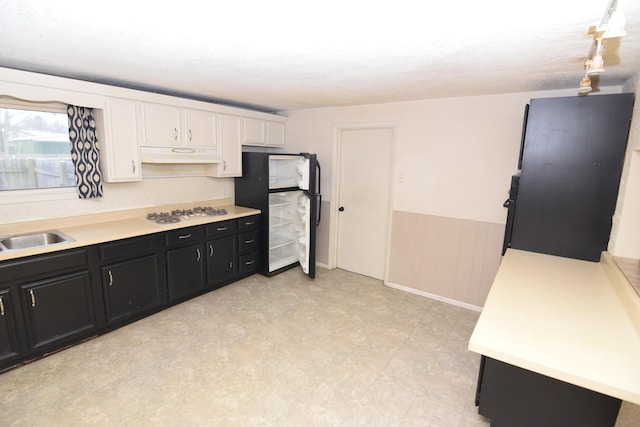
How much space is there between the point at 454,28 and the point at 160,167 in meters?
3.21

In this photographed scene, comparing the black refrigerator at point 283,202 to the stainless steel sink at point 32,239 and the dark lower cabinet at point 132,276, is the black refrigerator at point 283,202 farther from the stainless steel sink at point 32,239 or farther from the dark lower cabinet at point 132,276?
the stainless steel sink at point 32,239

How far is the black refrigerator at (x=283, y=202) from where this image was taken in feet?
13.0

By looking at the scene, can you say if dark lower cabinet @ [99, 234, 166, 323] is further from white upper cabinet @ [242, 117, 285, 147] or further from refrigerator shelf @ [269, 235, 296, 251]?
white upper cabinet @ [242, 117, 285, 147]

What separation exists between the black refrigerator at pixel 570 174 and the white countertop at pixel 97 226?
293 cm

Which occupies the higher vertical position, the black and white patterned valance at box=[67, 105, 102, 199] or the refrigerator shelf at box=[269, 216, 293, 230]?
the black and white patterned valance at box=[67, 105, 102, 199]

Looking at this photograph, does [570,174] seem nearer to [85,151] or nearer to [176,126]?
[176,126]

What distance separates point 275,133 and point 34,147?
2.59 metres

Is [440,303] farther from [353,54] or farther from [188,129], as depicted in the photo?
[188,129]

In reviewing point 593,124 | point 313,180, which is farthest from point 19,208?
point 593,124

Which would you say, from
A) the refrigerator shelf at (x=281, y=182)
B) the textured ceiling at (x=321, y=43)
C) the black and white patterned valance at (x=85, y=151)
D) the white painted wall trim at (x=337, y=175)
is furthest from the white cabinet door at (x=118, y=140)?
the white painted wall trim at (x=337, y=175)

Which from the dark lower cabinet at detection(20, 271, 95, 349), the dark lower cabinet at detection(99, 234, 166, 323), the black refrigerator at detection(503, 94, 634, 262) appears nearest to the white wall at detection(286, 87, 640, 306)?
the black refrigerator at detection(503, 94, 634, 262)

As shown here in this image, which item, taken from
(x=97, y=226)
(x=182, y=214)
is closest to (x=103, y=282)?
(x=97, y=226)

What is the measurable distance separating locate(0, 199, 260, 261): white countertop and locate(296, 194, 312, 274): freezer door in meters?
0.87

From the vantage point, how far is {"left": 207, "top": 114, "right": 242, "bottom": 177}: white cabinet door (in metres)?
3.79
